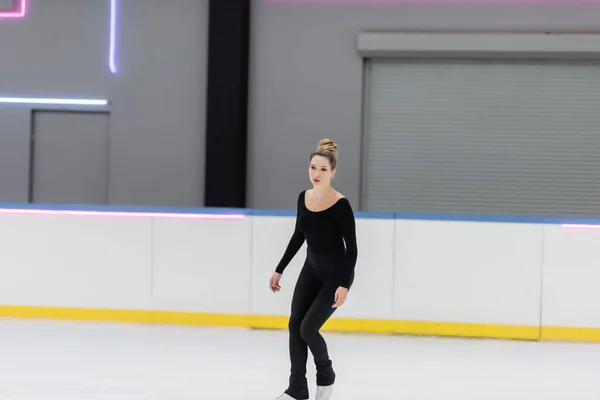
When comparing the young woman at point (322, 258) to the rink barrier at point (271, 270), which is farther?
the rink barrier at point (271, 270)

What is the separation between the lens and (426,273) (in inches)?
264

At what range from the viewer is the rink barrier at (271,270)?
21.7 ft

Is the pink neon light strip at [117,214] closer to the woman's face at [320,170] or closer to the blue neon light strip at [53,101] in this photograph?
the woman's face at [320,170]

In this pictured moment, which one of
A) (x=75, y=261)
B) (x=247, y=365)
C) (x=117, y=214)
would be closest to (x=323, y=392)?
(x=247, y=365)

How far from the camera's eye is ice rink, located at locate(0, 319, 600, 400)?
4.69 m

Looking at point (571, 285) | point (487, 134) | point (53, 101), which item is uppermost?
point (53, 101)

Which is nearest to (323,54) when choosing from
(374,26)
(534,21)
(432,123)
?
(374,26)

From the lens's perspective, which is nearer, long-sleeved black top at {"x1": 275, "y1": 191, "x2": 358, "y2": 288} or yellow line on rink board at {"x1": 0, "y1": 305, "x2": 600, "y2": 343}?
Answer: long-sleeved black top at {"x1": 275, "y1": 191, "x2": 358, "y2": 288}

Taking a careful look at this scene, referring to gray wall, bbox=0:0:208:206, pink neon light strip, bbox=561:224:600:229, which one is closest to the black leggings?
pink neon light strip, bbox=561:224:600:229

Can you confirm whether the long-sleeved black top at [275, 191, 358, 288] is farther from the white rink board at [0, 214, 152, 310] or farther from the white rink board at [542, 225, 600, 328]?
the white rink board at [0, 214, 152, 310]

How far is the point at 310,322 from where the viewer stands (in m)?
3.97

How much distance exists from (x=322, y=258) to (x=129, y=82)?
7.16 meters

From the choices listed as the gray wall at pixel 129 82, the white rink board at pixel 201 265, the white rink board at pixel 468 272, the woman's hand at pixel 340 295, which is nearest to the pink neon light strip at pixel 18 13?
the gray wall at pixel 129 82

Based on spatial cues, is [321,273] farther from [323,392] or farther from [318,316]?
[323,392]
